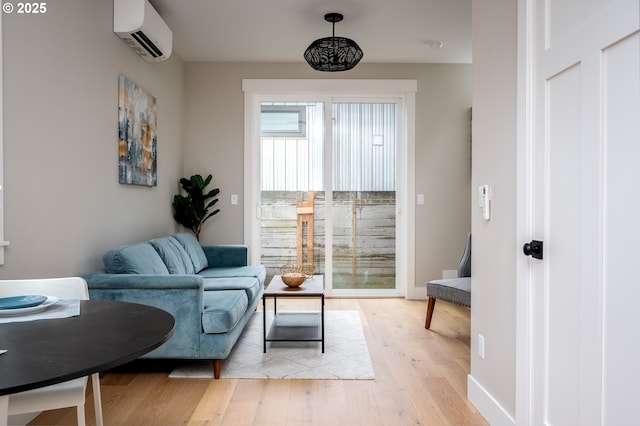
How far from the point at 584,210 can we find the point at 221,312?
6.51 feet

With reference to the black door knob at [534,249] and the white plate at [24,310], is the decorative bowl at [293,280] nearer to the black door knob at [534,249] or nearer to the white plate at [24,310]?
the black door knob at [534,249]

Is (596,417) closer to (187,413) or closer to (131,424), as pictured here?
(187,413)

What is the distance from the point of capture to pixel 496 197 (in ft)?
6.65

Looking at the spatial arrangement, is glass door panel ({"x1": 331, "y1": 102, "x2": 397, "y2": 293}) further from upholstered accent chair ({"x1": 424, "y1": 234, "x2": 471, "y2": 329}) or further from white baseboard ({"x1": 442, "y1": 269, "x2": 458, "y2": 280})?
upholstered accent chair ({"x1": 424, "y1": 234, "x2": 471, "y2": 329})

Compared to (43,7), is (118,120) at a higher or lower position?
lower

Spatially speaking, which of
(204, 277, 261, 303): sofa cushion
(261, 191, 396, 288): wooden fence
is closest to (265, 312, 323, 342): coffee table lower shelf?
(204, 277, 261, 303): sofa cushion

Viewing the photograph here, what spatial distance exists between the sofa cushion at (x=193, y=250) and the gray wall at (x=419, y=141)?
80 centimetres

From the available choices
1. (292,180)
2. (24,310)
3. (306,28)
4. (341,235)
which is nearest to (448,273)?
(341,235)

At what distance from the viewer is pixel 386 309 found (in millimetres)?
4375

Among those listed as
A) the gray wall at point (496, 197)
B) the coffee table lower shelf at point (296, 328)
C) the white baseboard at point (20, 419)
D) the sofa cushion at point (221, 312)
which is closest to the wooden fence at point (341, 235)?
the coffee table lower shelf at point (296, 328)

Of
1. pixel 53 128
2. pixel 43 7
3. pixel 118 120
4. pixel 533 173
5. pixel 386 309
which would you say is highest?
pixel 43 7

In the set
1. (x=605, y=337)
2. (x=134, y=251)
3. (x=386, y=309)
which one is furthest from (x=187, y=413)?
(x=386, y=309)

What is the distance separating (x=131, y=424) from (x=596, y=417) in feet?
6.48

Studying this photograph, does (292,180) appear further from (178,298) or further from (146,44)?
(178,298)
